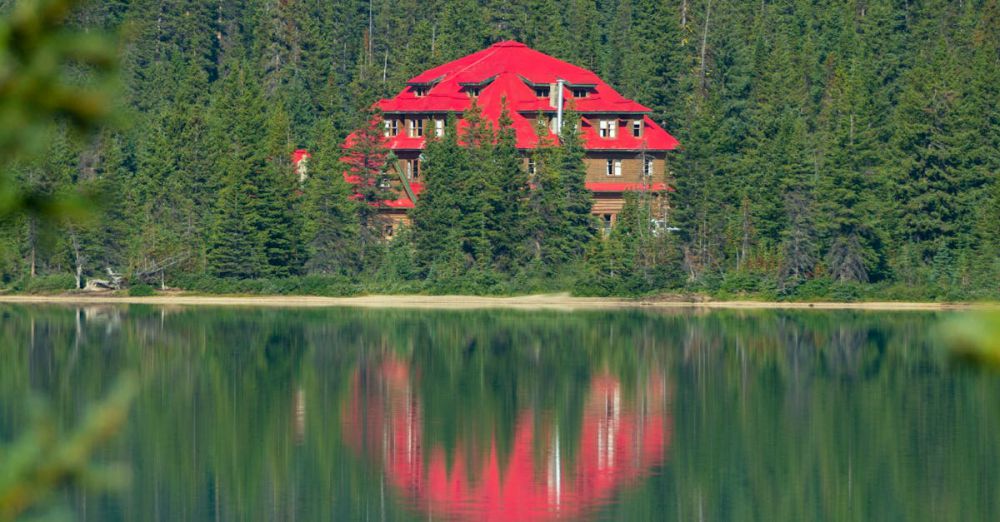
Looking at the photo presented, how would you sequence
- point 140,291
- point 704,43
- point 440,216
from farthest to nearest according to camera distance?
point 704,43
point 440,216
point 140,291

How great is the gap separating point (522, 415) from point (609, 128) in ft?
169

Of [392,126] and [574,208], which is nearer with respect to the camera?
[574,208]

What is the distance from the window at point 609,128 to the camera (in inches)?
3622

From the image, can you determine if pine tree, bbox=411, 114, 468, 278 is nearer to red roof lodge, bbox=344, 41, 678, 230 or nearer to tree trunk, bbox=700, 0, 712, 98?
red roof lodge, bbox=344, 41, 678, 230

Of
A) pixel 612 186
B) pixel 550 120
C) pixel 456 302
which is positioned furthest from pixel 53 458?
pixel 550 120

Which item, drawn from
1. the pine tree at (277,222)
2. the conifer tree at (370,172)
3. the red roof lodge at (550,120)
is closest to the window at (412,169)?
the red roof lodge at (550,120)

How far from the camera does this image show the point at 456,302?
7506 cm

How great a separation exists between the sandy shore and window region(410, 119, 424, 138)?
1830 centimetres

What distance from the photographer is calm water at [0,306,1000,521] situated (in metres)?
31.2

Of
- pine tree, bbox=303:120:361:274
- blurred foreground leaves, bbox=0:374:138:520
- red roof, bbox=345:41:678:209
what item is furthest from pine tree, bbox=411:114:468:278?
blurred foreground leaves, bbox=0:374:138:520

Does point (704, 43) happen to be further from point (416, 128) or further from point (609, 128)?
→ point (416, 128)

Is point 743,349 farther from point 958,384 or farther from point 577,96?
point 577,96

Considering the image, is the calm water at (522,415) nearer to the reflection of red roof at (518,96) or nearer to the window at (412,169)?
the reflection of red roof at (518,96)

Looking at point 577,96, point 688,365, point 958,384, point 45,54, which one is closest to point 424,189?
point 577,96
